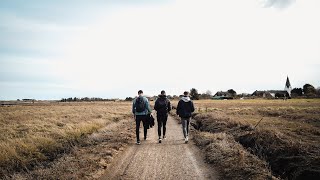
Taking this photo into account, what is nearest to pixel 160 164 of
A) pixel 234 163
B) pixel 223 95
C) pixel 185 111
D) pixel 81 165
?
pixel 234 163

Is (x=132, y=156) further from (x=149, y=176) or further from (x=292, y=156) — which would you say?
(x=292, y=156)

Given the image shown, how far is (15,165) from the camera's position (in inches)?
476

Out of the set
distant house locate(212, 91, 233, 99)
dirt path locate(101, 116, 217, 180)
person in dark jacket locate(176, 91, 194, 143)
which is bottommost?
dirt path locate(101, 116, 217, 180)

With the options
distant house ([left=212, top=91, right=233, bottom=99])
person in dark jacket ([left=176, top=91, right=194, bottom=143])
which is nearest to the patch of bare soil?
person in dark jacket ([left=176, top=91, right=194, bottom=143])

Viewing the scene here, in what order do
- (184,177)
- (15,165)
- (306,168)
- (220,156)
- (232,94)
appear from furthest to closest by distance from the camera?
(232,94) → (15,165) → (220,156) → (306,168) → (184,177)

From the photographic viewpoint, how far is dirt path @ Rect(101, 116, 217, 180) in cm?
876

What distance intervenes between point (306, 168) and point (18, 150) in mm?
11773

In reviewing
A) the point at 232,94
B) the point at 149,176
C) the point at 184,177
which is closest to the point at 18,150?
the point at 149,176

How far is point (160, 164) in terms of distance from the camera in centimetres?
999

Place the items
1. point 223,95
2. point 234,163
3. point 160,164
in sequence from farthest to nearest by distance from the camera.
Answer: point 223,95
point 160,164
point 234,163

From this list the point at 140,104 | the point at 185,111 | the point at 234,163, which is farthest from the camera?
the point at 185,111

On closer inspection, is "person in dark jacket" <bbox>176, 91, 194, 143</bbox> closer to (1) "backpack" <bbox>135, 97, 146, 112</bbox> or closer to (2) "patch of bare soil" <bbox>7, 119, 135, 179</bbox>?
(1) "backpack" <bbox>135, 97, 146, 112</bbox>

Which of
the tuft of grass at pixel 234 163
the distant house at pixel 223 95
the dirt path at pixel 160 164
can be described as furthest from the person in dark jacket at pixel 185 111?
the distant house at pixel 223 95

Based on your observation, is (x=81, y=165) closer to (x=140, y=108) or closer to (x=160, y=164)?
(x=160, y=164)
